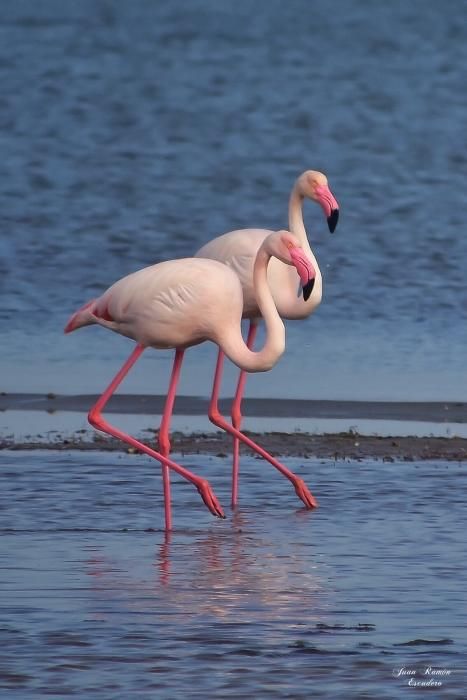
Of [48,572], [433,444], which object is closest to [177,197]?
[433,444]

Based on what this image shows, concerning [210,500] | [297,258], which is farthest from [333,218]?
[210,500]

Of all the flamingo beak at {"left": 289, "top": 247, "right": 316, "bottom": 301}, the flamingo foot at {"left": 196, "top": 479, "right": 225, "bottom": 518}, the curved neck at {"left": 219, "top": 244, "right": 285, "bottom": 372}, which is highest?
the flamingo beak at {"left": 289, "top": 247, "right": 316, "bottom": 301}

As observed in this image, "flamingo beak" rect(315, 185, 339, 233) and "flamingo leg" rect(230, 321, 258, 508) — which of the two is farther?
"flamingo beak" rect(315, 185, 339, 233)

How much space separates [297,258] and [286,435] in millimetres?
2551

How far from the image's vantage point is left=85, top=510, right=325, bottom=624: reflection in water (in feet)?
24.9

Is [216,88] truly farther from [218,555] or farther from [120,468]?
[218,555]

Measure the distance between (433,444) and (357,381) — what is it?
2272 millimetres

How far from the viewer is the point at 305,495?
404 inches

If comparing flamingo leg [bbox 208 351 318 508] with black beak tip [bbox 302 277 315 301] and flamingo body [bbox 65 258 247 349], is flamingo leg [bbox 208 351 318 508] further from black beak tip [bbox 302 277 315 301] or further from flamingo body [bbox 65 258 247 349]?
black beak tip [bbox 302 277 315 301]

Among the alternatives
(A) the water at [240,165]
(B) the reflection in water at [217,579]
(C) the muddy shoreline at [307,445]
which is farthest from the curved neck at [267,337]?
(A) the water at [240,165]

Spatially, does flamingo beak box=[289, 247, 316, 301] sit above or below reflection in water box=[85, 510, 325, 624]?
above

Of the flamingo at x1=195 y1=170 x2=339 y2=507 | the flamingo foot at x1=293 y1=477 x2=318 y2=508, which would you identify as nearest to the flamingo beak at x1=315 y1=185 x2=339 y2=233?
the flamingo at x1=195 y1=170 x2=339 y2=507

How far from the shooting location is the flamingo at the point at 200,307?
10148 millimetres

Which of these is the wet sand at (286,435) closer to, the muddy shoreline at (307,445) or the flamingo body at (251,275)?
the muddy shoreline at (307,445)
